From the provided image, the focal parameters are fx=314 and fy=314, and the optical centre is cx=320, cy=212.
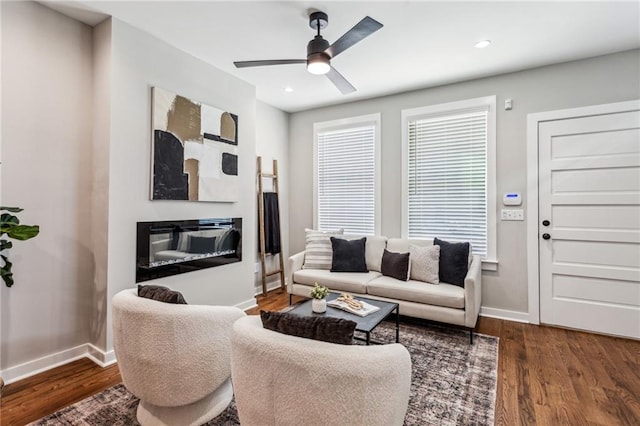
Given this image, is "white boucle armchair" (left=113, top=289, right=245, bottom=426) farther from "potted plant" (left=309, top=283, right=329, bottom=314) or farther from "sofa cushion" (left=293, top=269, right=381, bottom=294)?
"sofa cushion" (left=293, top=269, right=381, bottom=294)

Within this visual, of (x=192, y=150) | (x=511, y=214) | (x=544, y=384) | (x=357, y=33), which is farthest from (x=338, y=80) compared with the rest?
(x=544, y=384)

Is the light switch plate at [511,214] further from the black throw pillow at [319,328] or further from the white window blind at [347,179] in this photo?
the black throw pillow at [319,328]

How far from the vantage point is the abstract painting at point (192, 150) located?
113 inches

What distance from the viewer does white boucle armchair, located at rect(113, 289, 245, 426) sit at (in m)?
1.60

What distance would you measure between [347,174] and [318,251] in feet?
4.36

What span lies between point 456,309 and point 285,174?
318 centimetres

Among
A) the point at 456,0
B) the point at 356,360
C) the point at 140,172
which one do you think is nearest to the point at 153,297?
the point at 356,360

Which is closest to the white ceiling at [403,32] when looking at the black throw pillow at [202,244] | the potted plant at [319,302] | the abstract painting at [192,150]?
the abstract painting at [192,150]

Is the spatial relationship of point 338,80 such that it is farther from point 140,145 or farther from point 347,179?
point 347,179

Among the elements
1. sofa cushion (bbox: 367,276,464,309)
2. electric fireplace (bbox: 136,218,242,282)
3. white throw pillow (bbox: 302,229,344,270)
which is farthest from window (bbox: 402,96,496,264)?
electric fireplace (bbox: 136,218,242,282)

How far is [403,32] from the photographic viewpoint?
2.74m

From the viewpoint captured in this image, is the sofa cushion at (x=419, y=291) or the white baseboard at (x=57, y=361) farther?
the sofa cushion at (x=419, y=291)

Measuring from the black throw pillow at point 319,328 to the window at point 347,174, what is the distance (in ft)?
10.6

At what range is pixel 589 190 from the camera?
3162 millimetres
